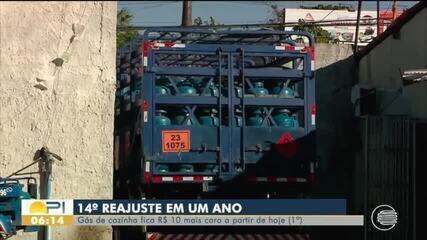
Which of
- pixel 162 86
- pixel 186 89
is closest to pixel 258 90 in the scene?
pixel 186 89

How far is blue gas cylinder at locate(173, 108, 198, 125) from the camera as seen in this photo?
9898 mm

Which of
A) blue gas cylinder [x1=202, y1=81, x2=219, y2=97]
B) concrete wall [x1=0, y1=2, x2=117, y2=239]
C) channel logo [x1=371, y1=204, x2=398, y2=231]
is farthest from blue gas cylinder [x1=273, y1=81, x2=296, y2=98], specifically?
concrete wall [x1=0, y1=2, x2=117, y2=239]

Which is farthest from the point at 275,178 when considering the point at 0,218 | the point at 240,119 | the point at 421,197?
the point at 0,218

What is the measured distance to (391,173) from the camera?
10.6m

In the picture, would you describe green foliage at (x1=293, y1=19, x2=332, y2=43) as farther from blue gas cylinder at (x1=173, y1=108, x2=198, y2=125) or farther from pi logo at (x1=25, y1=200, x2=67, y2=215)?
pi logo at (x1=25, y1=200, x2=67, y2=215)

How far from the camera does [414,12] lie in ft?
35.3

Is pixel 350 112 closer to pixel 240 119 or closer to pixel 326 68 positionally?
pixel 326 68

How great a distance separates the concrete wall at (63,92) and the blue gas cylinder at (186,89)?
0.95 m

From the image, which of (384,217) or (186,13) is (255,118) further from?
(186,13)

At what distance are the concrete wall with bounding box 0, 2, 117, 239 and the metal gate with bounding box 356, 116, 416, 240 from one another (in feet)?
11.6

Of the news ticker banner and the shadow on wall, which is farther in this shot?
the shadow on wall

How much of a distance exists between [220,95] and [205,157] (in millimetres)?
811

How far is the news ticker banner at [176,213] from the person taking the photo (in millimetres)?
8711

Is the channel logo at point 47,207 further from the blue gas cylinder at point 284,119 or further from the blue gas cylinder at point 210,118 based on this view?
the blue gas cylinder at point 284,119
